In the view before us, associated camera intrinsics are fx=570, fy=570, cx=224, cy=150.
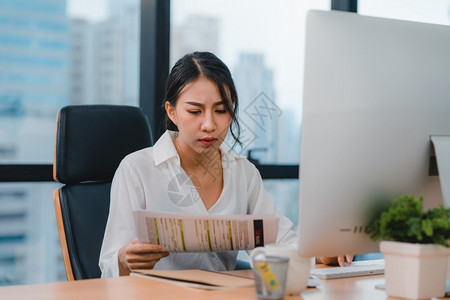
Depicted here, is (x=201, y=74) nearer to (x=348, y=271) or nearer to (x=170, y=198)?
(x=170, y=198)

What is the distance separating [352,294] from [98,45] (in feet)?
6.17

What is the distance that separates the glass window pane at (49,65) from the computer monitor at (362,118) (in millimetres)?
1782

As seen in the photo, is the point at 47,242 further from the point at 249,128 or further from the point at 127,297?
the point at 127,297

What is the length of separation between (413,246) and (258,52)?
2160 millimetres

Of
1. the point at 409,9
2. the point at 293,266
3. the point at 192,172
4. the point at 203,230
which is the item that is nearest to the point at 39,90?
the point at 192,172

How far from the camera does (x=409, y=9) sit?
3.48 metres

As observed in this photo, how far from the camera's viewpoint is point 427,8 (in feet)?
11.6

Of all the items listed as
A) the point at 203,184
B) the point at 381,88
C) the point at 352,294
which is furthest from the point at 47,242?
the point at 381,88

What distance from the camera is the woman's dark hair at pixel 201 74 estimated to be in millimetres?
1759

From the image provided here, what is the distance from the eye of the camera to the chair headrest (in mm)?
1859

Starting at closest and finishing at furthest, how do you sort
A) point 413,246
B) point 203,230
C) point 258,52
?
point 413,246 < point 203,230 < point 258,52

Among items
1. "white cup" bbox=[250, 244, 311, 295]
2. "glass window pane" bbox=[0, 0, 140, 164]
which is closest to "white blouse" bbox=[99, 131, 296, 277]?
"white cup" bbox=[250, 244, 311, 295]

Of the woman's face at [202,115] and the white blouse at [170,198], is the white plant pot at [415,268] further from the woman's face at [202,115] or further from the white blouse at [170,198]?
the woman's face at [202,115]

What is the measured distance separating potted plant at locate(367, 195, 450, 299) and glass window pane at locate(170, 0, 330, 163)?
6.16 feet
